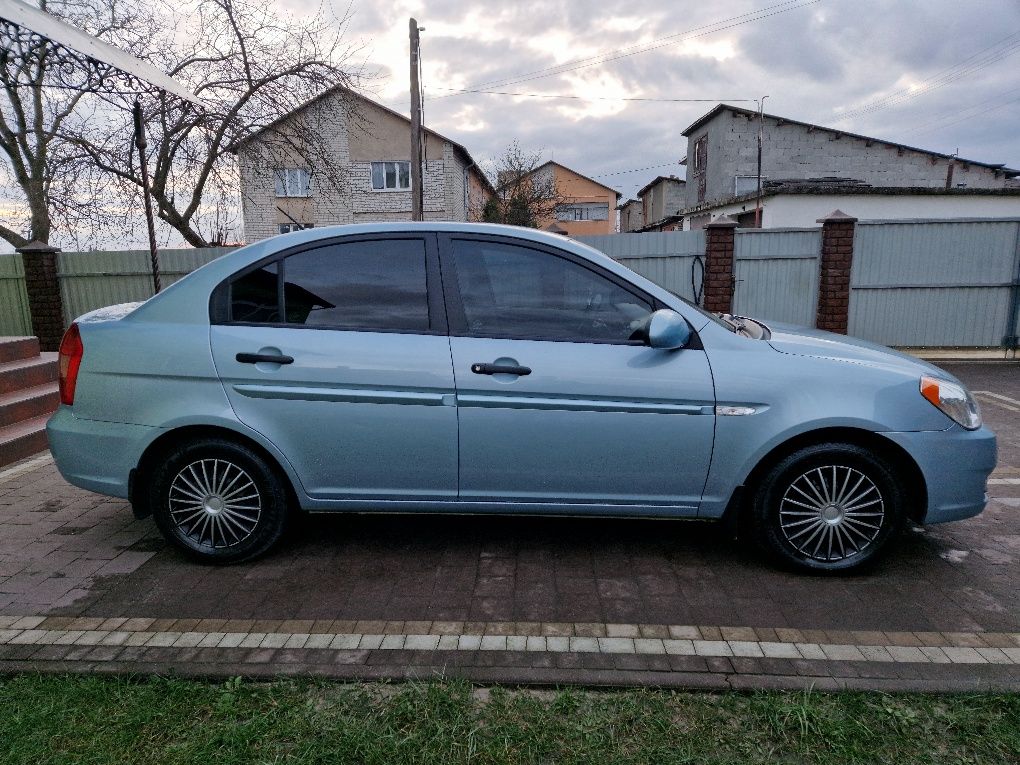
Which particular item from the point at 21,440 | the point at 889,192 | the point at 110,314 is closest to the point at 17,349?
the point at 21,440

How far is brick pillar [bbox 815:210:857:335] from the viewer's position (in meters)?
10.7

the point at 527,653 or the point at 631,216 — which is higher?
the point at 631,216

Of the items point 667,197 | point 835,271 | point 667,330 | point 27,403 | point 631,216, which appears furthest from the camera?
point 631,216

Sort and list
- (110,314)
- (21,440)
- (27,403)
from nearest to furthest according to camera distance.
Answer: (110,314) → (21,440) → (27,403)

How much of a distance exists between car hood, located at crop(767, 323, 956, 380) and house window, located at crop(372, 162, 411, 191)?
93.9 ft

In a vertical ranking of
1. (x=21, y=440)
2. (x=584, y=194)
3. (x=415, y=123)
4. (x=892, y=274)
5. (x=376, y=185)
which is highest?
(x=584, y=194)

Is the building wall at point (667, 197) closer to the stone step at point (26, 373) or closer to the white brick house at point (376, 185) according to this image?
the white brick house at point (376, 185)

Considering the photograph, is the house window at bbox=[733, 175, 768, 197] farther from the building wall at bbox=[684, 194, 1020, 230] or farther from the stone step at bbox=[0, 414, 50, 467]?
the stone step at bbox=[0, 414, 50, 467]

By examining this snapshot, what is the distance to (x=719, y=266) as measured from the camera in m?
11.0

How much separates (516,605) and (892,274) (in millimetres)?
10388

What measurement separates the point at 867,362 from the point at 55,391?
6.98 m

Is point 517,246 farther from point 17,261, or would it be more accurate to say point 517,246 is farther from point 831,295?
point 17,261

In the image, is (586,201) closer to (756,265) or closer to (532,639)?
(756,265)

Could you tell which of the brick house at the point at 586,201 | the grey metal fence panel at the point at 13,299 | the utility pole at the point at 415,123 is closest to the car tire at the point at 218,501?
the grey metal fence panel at the point at 13,299
